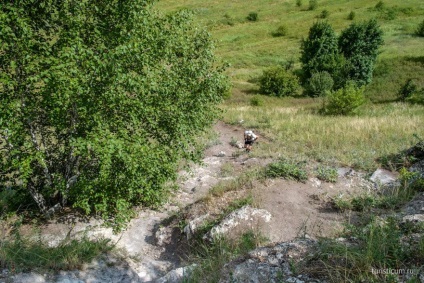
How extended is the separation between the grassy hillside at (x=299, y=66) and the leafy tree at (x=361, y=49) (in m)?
1.67

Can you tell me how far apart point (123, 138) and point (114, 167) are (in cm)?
82

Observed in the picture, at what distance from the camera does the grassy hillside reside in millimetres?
15270

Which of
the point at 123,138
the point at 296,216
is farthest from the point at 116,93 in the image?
the point at 296,216

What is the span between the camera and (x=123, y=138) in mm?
8484

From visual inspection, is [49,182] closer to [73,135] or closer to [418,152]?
[73,135]

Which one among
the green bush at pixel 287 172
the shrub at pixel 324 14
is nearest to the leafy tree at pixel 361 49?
the shrub at pixel 324 14

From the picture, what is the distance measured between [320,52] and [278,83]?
25.4 feet

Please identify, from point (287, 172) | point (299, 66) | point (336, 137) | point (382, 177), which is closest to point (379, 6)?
point (299, 66)

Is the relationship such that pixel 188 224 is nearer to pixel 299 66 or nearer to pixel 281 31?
pixel 299 66

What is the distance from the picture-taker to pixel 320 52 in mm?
40219

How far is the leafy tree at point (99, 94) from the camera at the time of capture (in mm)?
7566

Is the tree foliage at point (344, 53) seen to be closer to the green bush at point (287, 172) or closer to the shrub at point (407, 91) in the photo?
the shrub at point (407, 91)

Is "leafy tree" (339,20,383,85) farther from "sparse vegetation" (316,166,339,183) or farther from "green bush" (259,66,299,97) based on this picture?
"sparse vegetation" (316,166,339,183)

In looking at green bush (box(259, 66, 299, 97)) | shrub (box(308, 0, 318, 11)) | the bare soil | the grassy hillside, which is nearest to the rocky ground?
the bare soil
